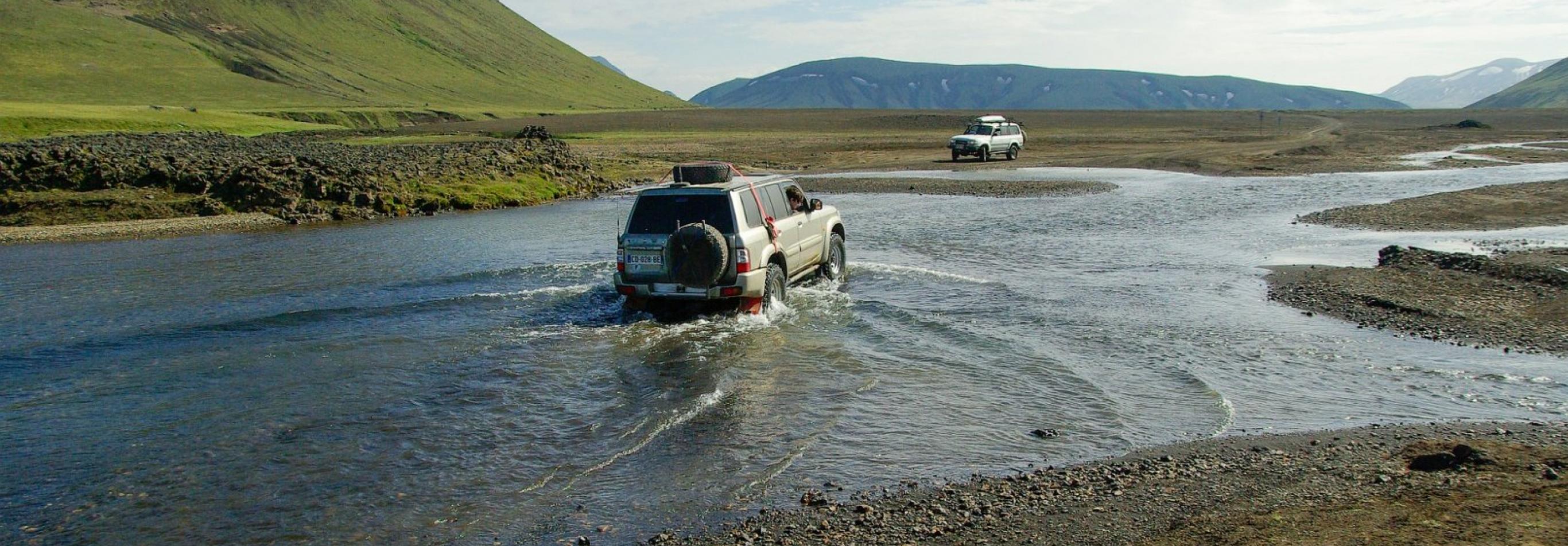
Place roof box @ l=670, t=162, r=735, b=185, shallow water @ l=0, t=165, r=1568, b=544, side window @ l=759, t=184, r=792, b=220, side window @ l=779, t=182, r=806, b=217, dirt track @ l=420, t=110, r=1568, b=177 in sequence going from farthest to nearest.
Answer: dirt track @ l=420, t=110, r=1568, b=177, side window @ l=779, t=182, r=806, b=217, side window @ l=759, t=184, r=792, b=220, roof box @ l=670, t=162, r=735, b=185, shallow water @ l=0, t=165, r=1568, b=544

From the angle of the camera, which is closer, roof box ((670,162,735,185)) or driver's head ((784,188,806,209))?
roof box ((670,162,735,185))

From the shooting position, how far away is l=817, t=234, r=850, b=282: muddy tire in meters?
17.3

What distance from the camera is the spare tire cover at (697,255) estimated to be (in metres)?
13.2

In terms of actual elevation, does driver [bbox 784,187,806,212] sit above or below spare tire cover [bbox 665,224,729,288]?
above

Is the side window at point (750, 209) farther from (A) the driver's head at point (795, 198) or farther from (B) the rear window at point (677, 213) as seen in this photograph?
(A) the driver's head at point (795, 198)

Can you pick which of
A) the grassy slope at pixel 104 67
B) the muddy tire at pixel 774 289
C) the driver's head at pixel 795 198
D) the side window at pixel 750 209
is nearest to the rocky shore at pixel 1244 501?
the muddy tire at pixel 774 289

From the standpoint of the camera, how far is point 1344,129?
79.1 meters

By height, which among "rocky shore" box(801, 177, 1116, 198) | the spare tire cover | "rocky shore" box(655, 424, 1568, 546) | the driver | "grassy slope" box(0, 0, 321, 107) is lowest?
"rocky shore" box(655, 424, 1568, 546)

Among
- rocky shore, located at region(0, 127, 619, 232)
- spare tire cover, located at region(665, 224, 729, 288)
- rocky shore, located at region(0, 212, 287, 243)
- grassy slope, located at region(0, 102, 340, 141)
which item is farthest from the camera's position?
grassy slope, located at region(0, 102, 340, 141)

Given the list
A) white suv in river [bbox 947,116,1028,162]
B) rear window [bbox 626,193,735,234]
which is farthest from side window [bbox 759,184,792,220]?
white suv in river [bbox 947,116,1028,162]

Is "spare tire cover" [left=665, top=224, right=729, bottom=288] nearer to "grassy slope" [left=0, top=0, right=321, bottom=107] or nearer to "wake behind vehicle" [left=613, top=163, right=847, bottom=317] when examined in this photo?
"wake behind vehicle" [left=613, top=163, right=847, bottom=317]

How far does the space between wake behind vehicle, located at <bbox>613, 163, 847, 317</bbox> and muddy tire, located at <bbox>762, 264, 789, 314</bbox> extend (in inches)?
0.6

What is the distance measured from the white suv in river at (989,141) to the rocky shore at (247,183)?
19.4 metres

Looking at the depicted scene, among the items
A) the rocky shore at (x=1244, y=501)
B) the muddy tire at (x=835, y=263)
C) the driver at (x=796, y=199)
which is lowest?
the rocky shore at (x=1244, y=501)
